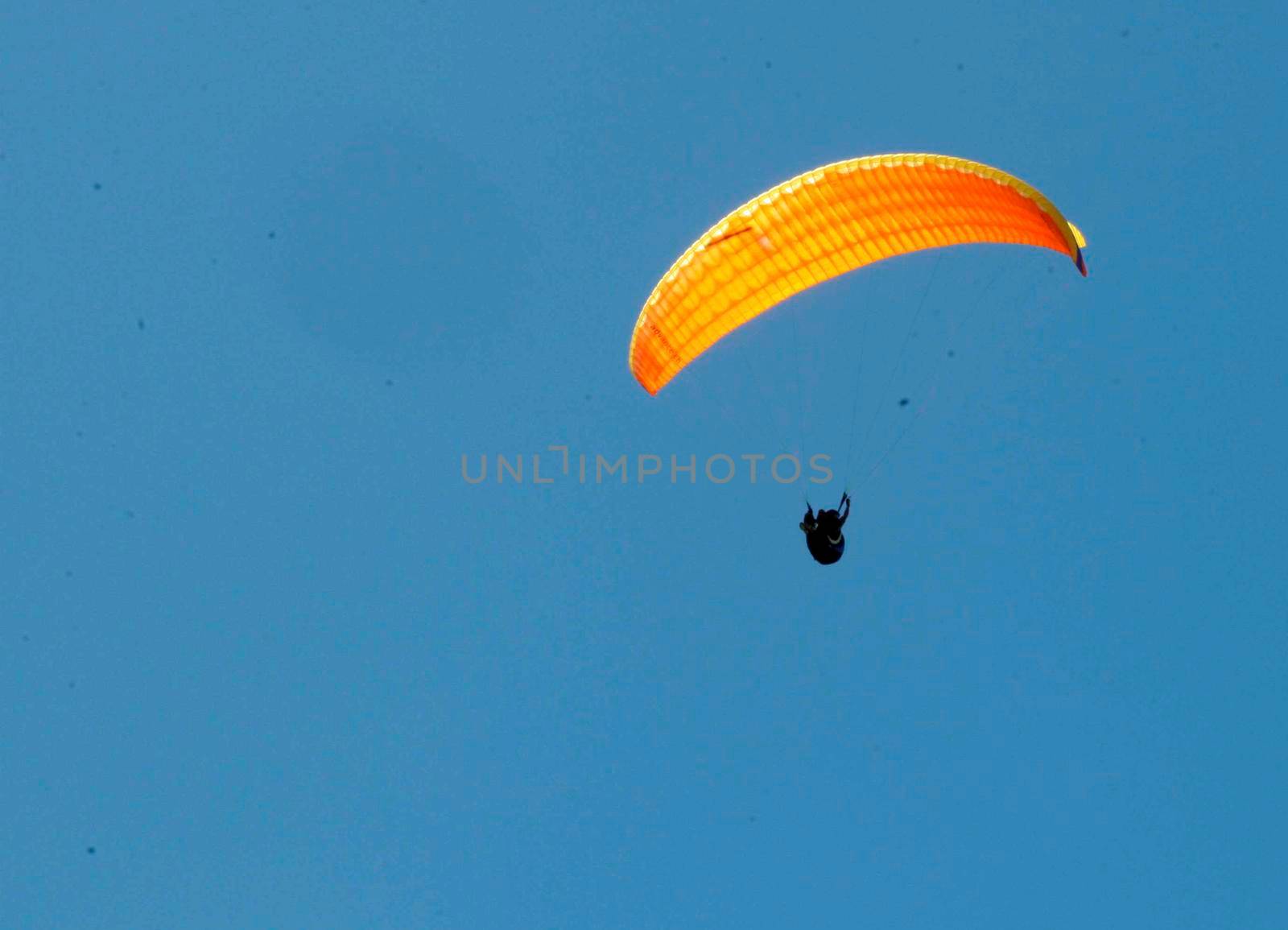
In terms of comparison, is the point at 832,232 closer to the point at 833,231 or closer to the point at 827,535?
the point at 833,231

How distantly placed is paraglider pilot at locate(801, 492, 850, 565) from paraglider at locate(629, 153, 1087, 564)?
396 centimetres

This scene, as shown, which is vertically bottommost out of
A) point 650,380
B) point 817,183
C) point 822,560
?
point 822,560

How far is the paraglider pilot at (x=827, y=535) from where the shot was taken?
26219 mm

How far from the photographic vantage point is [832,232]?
2380 cm

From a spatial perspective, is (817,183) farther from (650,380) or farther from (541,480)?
(541,480)

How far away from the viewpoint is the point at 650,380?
83.0 ft

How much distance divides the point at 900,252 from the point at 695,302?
11.3ft

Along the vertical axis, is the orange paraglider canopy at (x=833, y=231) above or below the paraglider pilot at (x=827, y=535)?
above

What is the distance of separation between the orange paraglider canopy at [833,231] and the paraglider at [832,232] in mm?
18

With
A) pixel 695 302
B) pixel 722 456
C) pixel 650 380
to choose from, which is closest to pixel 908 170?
pixel 695 302

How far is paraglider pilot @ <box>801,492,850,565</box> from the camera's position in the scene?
2622 centimetres

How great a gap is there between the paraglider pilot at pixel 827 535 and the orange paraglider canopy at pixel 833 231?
157 inches

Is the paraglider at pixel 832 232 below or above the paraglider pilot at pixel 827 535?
above

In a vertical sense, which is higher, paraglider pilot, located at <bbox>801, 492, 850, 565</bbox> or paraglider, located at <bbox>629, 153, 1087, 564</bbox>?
paraglider, located at <bbox>629, 153, 1087, 564</bbox>
